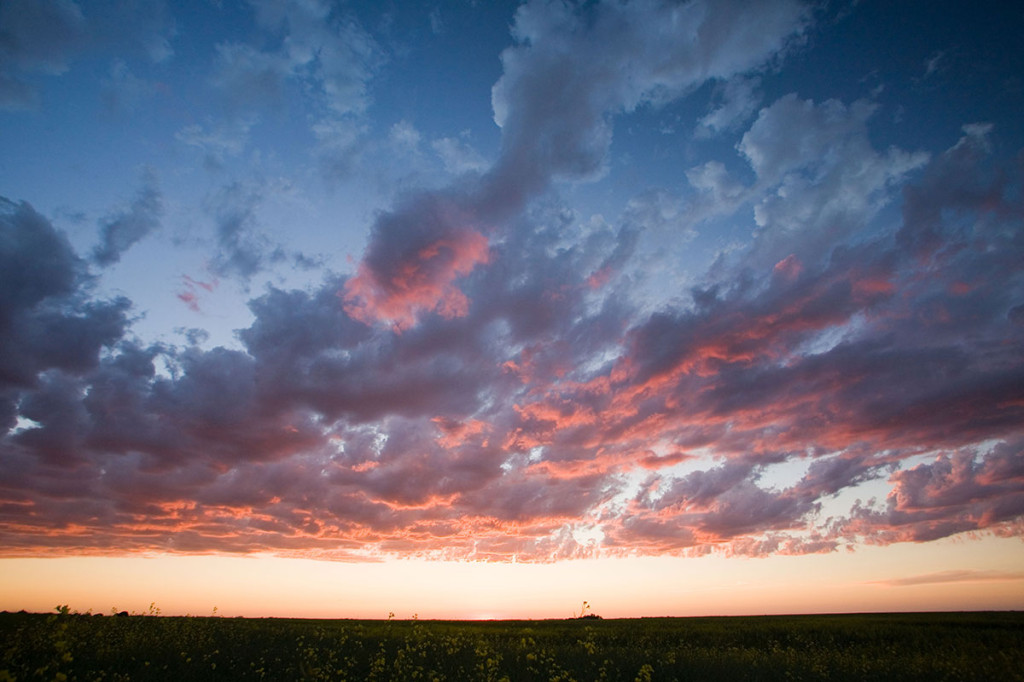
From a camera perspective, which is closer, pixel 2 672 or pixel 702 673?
pixel 2 672

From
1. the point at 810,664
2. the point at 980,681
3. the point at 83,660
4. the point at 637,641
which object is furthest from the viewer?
the point at 637,641

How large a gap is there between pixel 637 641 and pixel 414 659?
58.7 feet

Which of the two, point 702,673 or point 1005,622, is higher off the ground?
point 702,673

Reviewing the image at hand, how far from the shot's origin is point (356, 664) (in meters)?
23.6

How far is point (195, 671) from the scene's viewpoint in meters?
20.8

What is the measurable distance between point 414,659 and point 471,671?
448cm

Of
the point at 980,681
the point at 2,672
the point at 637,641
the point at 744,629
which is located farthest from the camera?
the point at 744,629

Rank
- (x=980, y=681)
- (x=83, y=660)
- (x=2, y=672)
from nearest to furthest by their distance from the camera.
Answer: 1. (x=2, y=672)
2. (x=980, y=681)
3. (x=83, y=660)

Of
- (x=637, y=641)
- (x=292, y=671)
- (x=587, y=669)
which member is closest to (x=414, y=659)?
(x=292, y=671)

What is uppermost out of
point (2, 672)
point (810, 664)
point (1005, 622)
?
point (2, 672)

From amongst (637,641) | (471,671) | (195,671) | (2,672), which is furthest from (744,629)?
(2,672)

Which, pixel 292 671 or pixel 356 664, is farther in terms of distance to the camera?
pixel 356 664

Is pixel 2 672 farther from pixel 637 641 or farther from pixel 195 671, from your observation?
pixel 637 641

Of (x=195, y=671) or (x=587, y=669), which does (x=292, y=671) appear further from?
(x=587, y=669)
